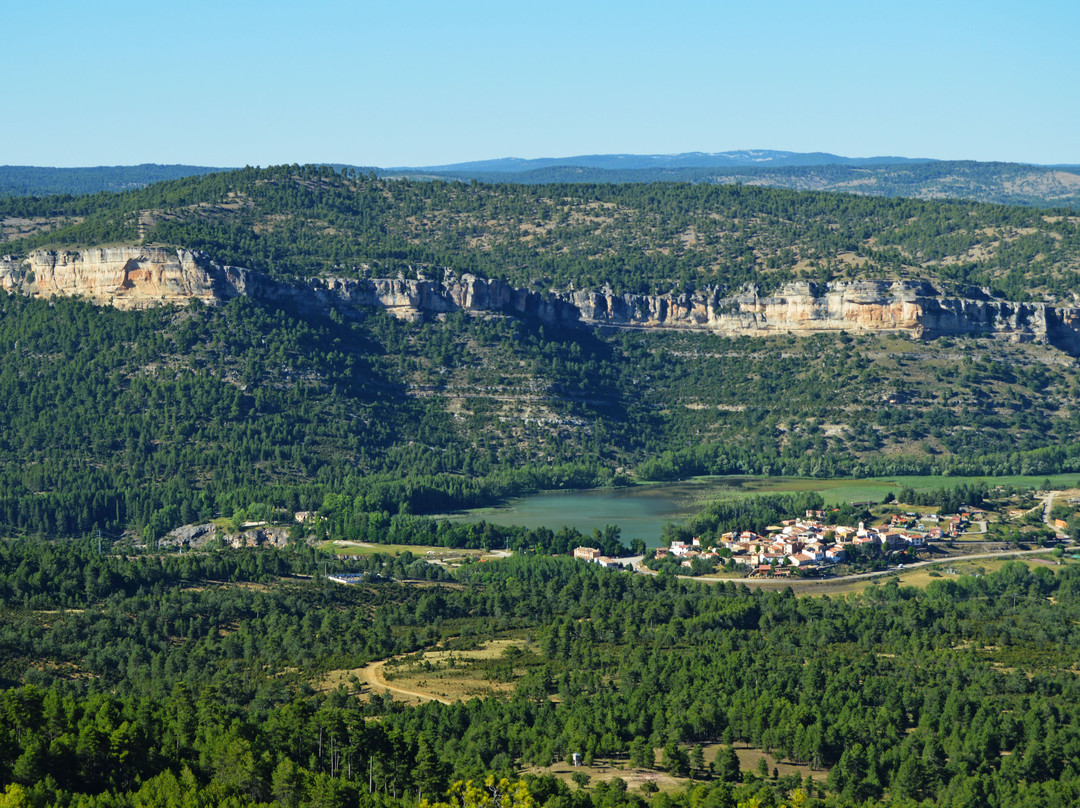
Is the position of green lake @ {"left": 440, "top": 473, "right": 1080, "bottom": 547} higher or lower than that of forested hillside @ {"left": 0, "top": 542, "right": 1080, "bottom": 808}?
lower

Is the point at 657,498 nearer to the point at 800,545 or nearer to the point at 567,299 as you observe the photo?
the point at 800,545

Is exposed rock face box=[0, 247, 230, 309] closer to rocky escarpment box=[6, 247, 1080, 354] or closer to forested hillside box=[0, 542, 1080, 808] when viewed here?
rocky escarpment box=[6, 247, 1080, 354]

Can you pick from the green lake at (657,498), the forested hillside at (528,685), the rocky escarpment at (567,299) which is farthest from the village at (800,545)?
the rocky escarpment at (567,299)

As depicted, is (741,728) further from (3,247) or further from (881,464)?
(3,247)

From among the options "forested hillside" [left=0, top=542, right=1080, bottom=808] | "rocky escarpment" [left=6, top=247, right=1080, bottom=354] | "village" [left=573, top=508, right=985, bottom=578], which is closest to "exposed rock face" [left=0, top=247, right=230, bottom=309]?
"rocky escarpment" [left=6, top=247, right=1080, bottom=354]

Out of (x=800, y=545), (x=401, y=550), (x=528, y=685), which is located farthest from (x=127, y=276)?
(x=528, y=685)
